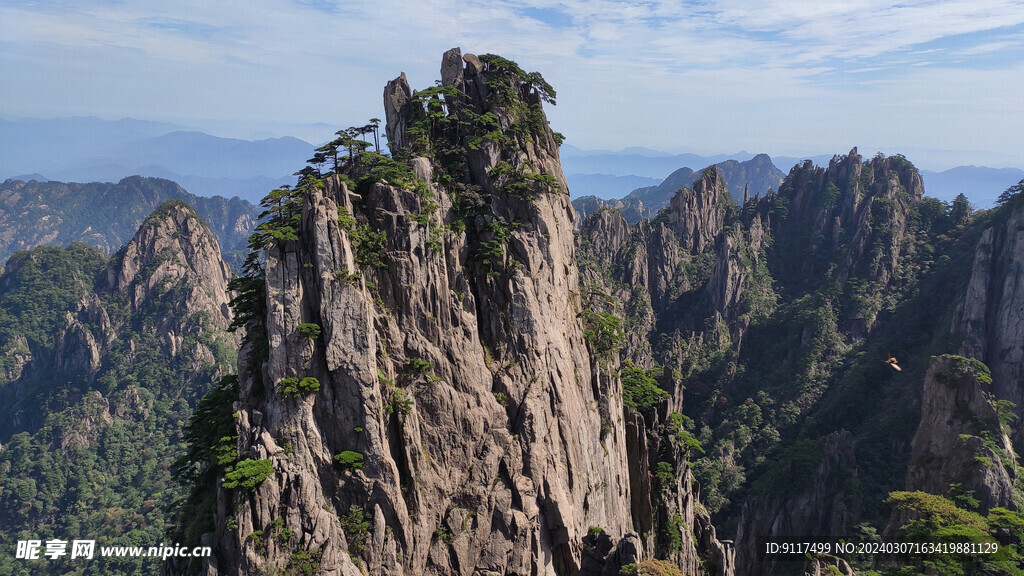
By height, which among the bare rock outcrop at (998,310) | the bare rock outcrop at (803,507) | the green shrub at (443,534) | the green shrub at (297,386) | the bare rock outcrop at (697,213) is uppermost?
the bare rock outcrop at (697,213)

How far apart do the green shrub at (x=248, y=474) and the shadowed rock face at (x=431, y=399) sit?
1.71 ft

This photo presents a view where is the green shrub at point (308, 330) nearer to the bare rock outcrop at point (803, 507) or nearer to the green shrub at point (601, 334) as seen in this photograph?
the green shrub at point (601, 334)

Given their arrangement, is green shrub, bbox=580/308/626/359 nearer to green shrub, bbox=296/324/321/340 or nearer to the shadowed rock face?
the shadowed rock face

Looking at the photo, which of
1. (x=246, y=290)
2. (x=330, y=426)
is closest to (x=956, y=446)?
(x=330, y=426)

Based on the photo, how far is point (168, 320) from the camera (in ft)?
452

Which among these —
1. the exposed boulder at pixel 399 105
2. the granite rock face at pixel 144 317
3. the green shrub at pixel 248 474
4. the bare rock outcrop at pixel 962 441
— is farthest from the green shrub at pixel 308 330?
the granite rock face at pixel 144 317

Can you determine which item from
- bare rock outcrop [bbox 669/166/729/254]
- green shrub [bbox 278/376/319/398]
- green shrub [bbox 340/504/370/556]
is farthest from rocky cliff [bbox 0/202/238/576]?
bare rock outcrop [bbox 669/166/729/254]

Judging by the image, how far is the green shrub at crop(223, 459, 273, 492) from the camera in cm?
2594

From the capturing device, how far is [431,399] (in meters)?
32.1

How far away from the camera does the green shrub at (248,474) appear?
85.1 feet

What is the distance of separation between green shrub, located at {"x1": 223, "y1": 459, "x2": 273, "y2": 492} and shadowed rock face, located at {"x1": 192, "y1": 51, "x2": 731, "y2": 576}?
20.5 inches

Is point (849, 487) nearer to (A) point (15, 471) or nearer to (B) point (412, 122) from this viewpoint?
(B) point (412, 122)

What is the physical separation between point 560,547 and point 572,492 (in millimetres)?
3411

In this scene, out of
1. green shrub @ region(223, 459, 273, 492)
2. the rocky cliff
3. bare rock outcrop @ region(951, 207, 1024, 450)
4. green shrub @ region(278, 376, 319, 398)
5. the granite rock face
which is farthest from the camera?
the granite rock face
